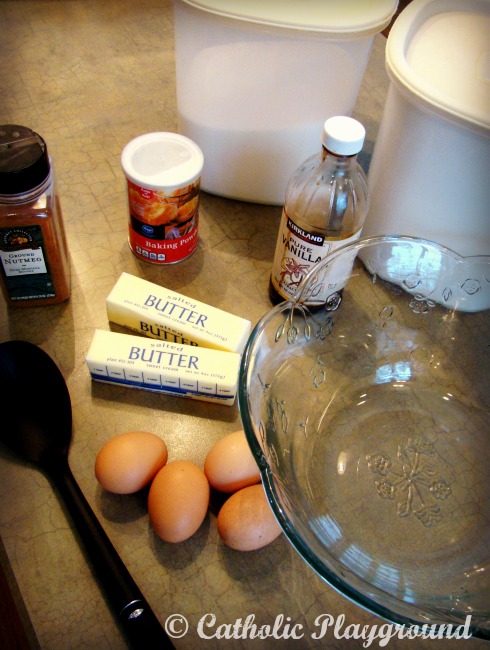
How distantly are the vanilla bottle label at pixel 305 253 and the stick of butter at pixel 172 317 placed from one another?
87 millimetres

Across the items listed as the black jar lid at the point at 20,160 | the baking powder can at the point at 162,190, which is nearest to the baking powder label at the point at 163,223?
the baking powder can at the point at 162,190

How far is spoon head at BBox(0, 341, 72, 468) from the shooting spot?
62 centimetres

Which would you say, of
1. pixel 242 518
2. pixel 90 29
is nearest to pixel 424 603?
pixel 242 518

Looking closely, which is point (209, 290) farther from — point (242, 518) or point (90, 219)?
point (242, 518)

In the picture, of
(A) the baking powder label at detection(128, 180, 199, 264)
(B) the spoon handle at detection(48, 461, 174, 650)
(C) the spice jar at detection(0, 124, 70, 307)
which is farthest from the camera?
(A) the baking powder label at detection(128, 180, 199, 264)

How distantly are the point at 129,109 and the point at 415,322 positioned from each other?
0.61 metres

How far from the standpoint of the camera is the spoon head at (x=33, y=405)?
→ 62 centimetres

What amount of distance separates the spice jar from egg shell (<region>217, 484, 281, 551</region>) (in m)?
0.36

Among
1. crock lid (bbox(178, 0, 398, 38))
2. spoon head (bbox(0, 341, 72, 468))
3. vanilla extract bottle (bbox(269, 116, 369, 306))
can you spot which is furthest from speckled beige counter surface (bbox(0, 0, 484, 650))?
crock lid (bbox(178, 0, 398, 38))

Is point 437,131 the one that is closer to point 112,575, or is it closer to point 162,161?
point 162,161

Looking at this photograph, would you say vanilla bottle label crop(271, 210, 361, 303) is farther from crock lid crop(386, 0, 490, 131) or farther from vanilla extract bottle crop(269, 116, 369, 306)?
crock lid crop(386, 0, 490, 131)

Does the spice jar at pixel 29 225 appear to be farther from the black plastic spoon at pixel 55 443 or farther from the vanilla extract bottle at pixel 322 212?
the vanilla extract bottle at pixel 322 212

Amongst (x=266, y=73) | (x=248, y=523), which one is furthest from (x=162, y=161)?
(x=248, y=523)

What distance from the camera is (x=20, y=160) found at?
61cm
